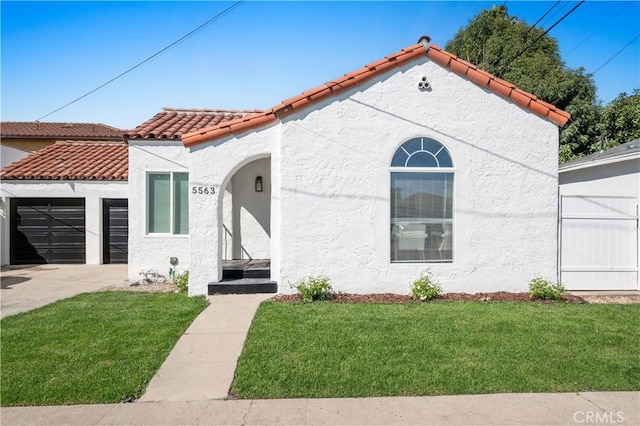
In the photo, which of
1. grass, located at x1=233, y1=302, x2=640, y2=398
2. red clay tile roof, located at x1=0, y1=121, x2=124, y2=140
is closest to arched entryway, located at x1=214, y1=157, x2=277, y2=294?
grass, located at x1=233, y1=302, x2=640, y2=398

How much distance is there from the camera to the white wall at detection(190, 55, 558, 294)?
8016 mm

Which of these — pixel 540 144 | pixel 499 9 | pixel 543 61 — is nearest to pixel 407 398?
pixel 540 144

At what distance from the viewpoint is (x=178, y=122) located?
11219 mm

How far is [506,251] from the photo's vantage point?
27.0ft

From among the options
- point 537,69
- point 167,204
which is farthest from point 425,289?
point 537,69

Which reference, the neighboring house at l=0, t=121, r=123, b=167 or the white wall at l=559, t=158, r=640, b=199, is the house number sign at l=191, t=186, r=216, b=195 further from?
the neighboring house at l=0, t=121, r=123, b=167

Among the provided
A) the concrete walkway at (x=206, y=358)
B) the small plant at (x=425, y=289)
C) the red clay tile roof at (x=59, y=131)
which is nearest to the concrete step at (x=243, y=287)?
the concrete walkway at (x=206, y=358)

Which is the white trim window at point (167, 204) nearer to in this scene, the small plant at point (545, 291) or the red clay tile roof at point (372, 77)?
the red clay tile roof at point (372, 77)

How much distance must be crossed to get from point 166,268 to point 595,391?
30.4ft

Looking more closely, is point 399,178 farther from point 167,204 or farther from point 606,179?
point 167,204

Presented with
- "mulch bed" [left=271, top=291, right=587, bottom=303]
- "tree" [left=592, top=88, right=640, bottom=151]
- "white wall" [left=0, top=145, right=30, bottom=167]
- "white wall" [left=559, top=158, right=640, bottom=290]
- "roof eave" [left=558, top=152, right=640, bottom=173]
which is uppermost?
"tree" [left=592, top=88, right=640, bottom=151]

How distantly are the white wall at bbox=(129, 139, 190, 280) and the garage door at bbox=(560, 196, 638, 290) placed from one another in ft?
30.2

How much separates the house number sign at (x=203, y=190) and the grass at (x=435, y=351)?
2795 mm

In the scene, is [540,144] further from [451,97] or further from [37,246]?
[37,246]
